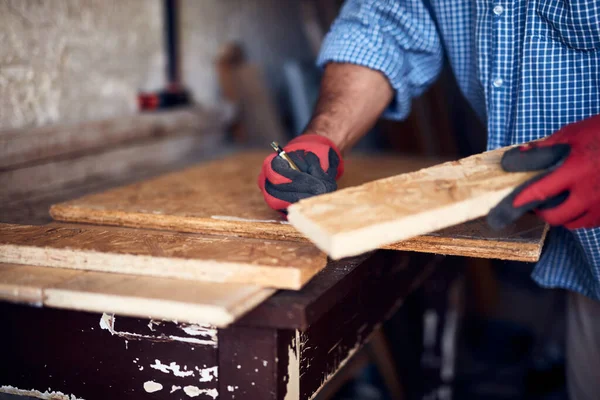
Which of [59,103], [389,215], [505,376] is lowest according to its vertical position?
[505,376]

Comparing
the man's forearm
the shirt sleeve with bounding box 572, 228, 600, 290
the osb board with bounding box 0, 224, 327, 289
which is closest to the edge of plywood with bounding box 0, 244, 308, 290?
the osb board with bounding box 0, 224, 327, 289

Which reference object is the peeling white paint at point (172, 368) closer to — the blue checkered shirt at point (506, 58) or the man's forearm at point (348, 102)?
the man's forearm at point (348, 102)

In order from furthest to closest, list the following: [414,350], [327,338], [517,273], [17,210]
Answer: [517,273], [414,350], [17,210], [327,338]

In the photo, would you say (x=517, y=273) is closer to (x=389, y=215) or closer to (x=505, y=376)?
(x=505, y=376)

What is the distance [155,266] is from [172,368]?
15cm

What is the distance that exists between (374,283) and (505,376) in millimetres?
1827

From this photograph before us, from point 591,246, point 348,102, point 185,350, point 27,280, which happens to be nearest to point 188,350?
point 185,350

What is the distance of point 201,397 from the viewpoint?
0.83 meters

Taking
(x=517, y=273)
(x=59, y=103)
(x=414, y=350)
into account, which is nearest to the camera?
(x=59, y=103)

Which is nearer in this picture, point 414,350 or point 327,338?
point 327,338

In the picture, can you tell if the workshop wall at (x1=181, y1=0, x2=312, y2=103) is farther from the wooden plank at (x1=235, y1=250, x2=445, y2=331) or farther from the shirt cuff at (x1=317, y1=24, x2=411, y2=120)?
the wooden plank at (x1=235, y1=250, x2=445, y2=331)

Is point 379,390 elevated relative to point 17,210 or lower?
lower

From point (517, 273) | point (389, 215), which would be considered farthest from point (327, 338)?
point (517, 273)

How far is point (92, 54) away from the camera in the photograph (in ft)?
5.56
